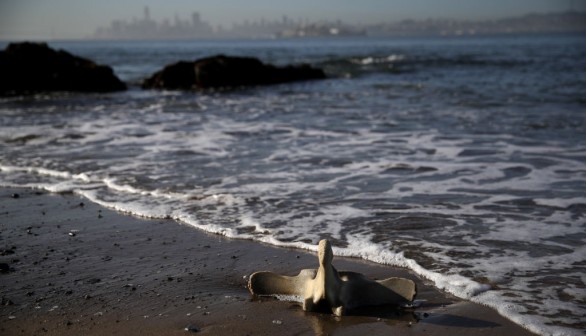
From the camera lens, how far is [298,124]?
11.6 metres

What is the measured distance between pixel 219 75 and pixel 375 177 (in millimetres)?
16514

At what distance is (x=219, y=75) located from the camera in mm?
22750

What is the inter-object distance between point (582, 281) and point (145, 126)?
9.24 m

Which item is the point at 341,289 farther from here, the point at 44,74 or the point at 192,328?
the point at 44,74

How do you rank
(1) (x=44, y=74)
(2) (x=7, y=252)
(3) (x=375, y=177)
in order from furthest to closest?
(1) (x=44, y=74)
(3) (x=375, y=177)
(2) (x=7, y=252)

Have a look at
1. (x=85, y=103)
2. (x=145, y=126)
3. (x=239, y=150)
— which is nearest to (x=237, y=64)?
(x=85, y=103)

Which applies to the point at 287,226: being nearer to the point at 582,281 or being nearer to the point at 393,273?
the point at 393,273

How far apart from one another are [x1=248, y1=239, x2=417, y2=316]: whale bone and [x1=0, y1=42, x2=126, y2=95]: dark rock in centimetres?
1891

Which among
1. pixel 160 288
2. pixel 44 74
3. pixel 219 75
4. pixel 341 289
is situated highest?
pixel 44 74

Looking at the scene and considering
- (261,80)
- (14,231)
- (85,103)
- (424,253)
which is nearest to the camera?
(424,253)

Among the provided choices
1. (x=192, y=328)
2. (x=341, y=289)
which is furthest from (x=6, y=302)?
(x=341, y=289)

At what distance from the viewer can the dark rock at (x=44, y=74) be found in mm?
21125

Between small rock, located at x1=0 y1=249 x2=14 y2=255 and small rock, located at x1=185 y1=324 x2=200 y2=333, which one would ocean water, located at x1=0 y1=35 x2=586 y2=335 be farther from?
small rock, located at x1=185 y1=324 x2=200 y2=333

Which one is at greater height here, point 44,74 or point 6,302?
point 44,74
